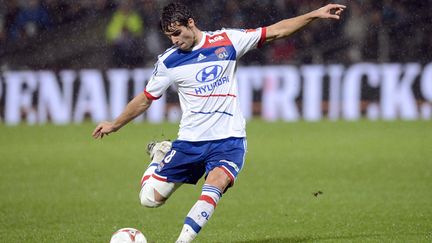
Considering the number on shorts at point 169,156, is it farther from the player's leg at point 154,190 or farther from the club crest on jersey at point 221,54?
the club crest on jersey at point 221,54

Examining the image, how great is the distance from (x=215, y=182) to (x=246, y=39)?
128cm

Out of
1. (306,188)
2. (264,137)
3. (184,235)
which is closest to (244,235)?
(184,235)

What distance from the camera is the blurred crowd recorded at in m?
20.5

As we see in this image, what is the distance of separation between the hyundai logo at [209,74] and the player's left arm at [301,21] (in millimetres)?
546

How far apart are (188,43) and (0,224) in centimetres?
350

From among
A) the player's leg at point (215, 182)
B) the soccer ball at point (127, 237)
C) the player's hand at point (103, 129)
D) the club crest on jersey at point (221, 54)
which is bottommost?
the soccer ball at point (127, 237)

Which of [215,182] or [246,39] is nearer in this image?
[215,182]

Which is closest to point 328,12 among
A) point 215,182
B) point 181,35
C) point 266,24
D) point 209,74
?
point 209,74

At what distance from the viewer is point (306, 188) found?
13.1 metres

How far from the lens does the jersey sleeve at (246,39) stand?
325 inches

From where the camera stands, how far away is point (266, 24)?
65.9 feet

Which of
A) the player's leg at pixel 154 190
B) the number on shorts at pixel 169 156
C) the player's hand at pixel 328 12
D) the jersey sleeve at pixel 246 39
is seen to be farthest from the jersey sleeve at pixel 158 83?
the player's hand at pixel 328 12

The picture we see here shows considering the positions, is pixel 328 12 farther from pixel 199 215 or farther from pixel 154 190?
pixel 154 190

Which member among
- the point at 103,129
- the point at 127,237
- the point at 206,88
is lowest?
the point at 127,237
